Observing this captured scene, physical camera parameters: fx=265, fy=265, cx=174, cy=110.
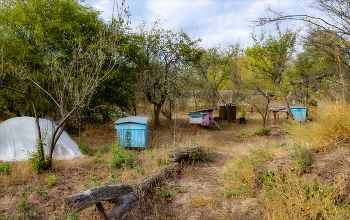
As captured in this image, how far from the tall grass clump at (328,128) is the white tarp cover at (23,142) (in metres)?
6.59

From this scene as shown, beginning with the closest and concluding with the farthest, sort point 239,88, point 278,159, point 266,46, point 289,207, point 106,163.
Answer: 1. point 289,207
2. point 278,159
3. point 106,163
4. point 266,46
5. point 239,88

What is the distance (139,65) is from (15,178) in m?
9.10

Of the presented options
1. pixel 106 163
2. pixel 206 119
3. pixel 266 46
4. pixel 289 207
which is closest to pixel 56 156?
pixel 106 163

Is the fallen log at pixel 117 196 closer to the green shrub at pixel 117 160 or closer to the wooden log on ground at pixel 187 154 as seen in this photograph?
the wooden log on ground at pixel 187 154

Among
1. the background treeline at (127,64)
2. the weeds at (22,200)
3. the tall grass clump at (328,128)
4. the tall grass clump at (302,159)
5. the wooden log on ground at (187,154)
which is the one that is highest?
the background treeline at (127,64)

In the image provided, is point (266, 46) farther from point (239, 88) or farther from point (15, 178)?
point (15, 178)

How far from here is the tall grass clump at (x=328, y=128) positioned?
532cm

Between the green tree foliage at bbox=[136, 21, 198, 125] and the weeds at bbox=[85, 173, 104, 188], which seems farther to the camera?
the green tree foliage at bbox=[136, 21, 198, 125]

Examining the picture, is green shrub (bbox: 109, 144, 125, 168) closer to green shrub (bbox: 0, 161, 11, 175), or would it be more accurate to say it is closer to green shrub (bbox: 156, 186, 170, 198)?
green shrub (bbox: 156, 186, 170, 198)

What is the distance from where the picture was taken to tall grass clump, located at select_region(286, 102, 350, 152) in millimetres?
5324

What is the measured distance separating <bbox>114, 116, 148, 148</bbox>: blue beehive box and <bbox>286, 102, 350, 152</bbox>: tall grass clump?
5.07 meters

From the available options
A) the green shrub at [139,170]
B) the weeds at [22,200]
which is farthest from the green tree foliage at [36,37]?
the green shrub at [139,170]

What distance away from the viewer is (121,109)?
44.8 feet

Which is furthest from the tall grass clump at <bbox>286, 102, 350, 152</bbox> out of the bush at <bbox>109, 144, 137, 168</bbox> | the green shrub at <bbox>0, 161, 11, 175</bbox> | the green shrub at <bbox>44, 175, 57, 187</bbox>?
the green shrub at <bbox>0, 161, 11, 175</bbox>
